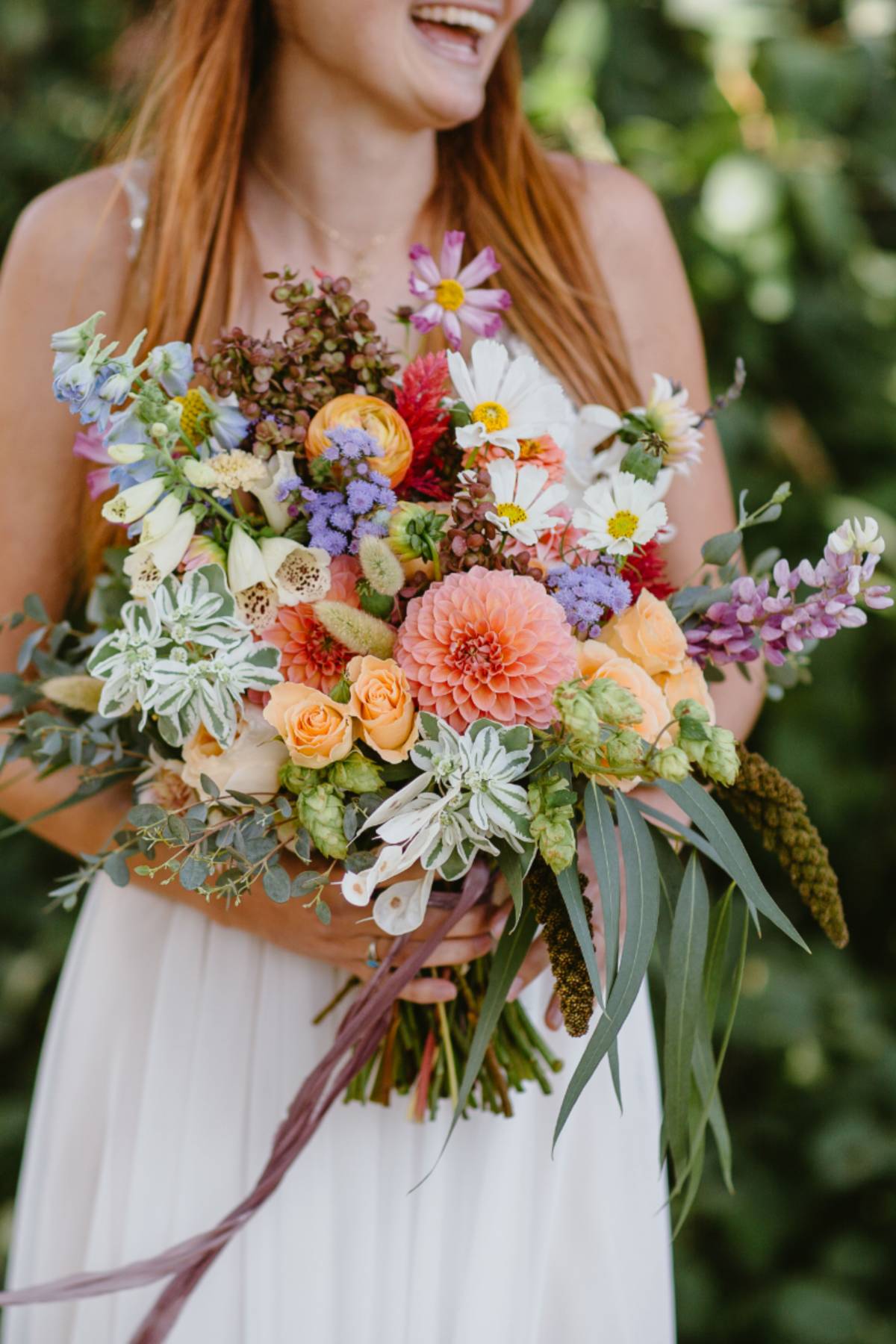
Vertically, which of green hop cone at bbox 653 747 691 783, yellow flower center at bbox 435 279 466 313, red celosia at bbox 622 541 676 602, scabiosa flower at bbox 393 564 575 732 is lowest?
green hop cone at bbox 653 747 691 783

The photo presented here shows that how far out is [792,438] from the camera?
1852 mm

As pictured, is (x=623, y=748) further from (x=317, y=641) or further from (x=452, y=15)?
(x=452, y=15)

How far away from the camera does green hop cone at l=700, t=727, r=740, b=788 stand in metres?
0.65

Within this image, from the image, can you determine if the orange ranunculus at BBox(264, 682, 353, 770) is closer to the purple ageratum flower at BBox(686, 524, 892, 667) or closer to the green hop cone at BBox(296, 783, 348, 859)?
the green hop cone at BBox(296, 783, 348, 859)

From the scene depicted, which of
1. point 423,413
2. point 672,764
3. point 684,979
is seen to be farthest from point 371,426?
point 684,979

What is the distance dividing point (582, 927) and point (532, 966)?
0.83ft

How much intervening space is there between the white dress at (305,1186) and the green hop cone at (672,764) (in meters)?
0.39

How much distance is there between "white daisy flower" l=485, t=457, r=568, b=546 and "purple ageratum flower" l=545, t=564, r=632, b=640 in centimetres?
3

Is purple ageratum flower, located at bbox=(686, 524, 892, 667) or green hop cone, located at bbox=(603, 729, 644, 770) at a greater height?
purple ageratum flower, located at bbox=(686, 524, 892, 667)

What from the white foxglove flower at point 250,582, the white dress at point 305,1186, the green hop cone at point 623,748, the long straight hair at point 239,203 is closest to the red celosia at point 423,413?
the white foxglove flower at point 250,582

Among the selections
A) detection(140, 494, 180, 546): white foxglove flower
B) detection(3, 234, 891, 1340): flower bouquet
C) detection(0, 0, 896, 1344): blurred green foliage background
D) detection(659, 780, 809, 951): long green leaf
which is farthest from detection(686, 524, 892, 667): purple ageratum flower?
detection(0, 0, 896, 1344): blurred green foliage background

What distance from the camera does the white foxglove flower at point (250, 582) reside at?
0.70 m

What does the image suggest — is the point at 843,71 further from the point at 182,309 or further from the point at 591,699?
the point at 591,699

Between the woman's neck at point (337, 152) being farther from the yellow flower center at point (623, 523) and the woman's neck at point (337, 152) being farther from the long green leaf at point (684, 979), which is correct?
the long green leaf at point (684, 979)
